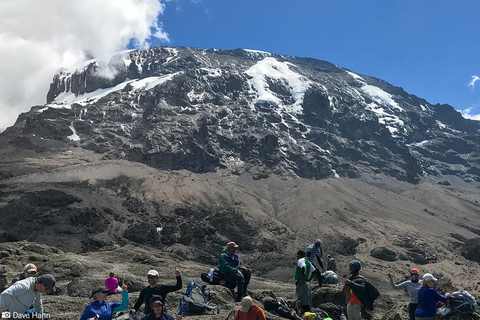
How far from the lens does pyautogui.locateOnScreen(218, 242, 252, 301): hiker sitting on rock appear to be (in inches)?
504

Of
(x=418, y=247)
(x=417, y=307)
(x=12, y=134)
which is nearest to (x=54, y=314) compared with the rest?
(x=417, y=307)

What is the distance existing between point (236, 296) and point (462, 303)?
645 centimetres

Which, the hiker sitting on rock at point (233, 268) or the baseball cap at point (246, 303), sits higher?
the hiker sitting on rock at point (233, 268)

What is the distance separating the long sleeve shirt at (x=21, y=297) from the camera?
774 centimetres

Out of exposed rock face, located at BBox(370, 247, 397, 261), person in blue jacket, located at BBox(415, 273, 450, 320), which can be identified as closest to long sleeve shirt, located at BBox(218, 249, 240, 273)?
person in blue jacket, located at BBox(415, 273, 450, 320)

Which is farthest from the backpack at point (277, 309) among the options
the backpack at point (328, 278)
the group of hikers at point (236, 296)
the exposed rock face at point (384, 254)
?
the exposed rock face at point (384, 254)

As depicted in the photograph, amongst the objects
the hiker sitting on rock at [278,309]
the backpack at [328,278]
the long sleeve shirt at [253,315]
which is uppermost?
the backpack at [328,278]

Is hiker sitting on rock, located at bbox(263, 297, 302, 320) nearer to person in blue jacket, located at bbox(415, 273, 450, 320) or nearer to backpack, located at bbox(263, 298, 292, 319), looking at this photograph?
backpack, located at bbox(263, 298, 292, 319)

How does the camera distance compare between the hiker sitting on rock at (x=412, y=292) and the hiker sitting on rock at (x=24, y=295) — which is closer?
the hiker sitting on rock at (x=24, y=295)

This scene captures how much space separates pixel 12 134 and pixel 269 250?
145m

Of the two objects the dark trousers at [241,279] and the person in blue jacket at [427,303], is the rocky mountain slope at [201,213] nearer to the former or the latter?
the dark trousers at [241,279]

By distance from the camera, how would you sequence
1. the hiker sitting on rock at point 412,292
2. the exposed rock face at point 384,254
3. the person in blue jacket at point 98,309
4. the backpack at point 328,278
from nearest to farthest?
the person in blue jacket at point 98,309 → the hiker sitting on rock at point 412,292 → the backpack at point 328,278 → the exposed rock face at point 384,254

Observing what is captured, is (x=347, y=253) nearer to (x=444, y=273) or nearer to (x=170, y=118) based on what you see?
(x=444, y=273)

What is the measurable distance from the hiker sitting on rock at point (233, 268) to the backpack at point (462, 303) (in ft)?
18.5
